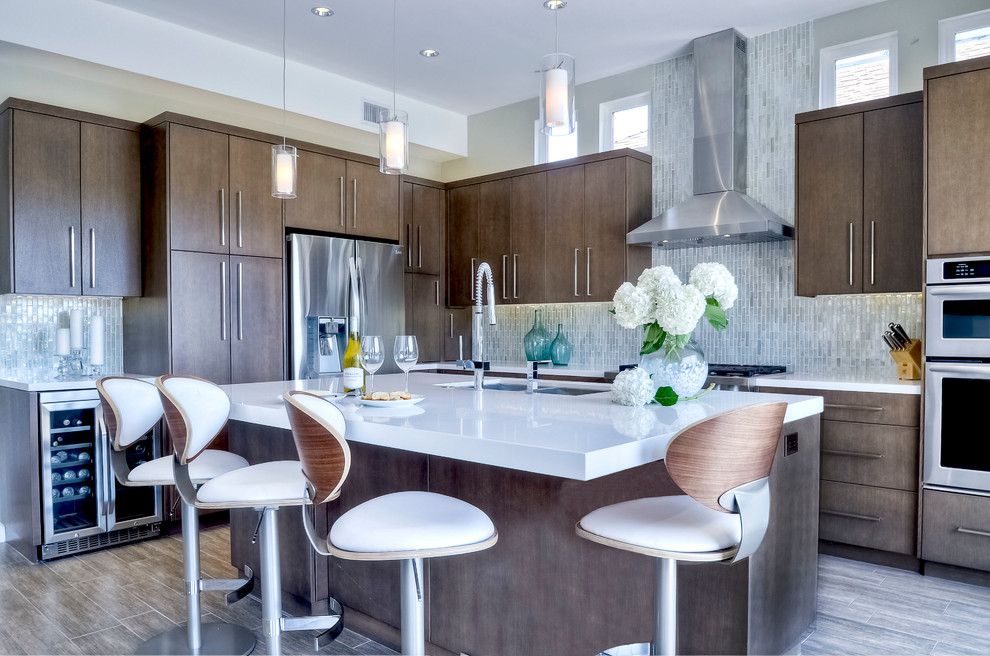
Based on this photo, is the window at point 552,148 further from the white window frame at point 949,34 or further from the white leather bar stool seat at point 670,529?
the white leather bar stool seat at point 670,529

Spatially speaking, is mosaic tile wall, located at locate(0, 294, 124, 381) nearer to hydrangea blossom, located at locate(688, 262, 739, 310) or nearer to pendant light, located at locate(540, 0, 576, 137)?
pendant light, located at locate(540, 0, 576, 137)

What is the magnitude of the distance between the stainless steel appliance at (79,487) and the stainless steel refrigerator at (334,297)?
3.82 ft

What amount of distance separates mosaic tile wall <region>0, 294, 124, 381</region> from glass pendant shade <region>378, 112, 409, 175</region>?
2.36m

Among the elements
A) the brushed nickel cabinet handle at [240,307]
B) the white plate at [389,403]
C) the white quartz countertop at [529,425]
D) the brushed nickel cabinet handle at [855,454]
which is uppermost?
the brushed nickel cabinet handle at [240,307]

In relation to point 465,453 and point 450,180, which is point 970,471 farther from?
point 450,180

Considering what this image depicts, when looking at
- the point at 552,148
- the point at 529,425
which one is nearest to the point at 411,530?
the point at 529,425

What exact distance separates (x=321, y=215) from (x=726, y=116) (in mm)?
2662

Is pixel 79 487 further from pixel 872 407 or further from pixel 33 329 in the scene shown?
pixel 872 407

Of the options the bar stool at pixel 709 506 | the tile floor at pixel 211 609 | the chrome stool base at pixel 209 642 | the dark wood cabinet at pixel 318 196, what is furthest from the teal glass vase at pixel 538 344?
the bar stool at pixel 709 506

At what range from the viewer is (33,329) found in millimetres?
3938

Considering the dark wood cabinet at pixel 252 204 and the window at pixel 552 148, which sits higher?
the window at pixel 552 148

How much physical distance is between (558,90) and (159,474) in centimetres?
194

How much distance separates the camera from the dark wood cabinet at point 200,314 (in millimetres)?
3902

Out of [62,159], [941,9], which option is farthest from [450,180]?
[941,9]
